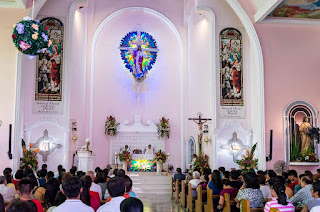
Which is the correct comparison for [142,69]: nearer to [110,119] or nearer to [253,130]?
[110,119]

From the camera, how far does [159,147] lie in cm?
1641

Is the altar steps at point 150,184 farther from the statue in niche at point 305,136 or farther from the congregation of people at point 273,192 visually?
the congregation of people at point 273,192

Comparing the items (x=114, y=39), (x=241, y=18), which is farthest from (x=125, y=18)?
(x=241, y=18)

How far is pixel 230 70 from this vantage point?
12922 mm

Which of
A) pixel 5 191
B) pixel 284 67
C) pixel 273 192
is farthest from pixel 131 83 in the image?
pixel 273 192

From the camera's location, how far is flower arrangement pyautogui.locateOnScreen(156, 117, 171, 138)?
16406 millimetres

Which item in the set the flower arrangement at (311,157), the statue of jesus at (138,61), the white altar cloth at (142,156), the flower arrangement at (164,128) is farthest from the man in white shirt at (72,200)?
the statue of jesus at (138,61)

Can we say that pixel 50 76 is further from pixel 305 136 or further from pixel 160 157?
pixel 305 136

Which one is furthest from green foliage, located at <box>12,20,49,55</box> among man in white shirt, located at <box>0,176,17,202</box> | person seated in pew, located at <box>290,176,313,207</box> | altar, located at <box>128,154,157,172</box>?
altar, located at <box>128,154,157,172</box>

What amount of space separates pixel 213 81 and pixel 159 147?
468 cm

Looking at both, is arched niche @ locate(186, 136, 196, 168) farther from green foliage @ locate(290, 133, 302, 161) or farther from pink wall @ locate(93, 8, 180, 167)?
green foliage @ locate(290, 133, 302, 161)

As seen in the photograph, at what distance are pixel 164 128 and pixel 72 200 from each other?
13.3 meters

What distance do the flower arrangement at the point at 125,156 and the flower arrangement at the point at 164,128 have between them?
181 cm

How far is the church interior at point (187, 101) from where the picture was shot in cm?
1123
